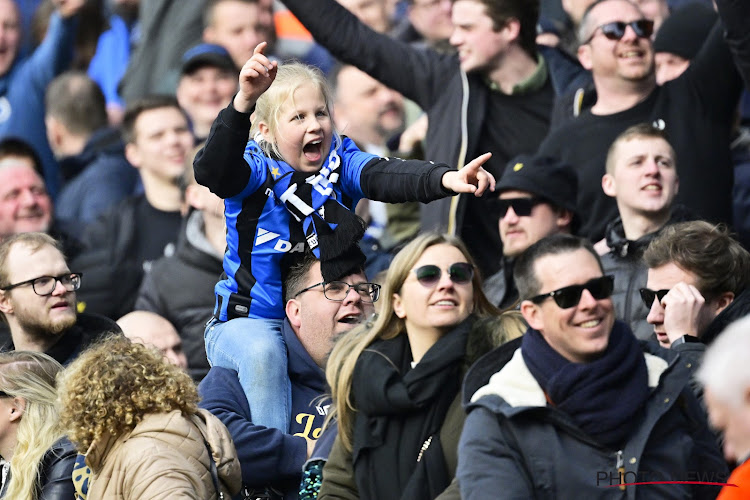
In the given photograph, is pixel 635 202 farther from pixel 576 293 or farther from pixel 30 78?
pixel 30 78

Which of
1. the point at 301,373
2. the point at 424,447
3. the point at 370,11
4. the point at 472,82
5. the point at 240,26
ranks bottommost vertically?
the point at 301,373

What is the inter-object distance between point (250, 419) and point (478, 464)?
1.69m

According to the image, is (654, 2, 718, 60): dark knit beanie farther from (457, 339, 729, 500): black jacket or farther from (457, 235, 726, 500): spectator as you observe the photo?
(457, 339, 729, 500): black jacket

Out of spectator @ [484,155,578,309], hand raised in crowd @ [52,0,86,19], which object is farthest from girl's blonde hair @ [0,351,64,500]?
hand raised in crowd @ [52,0,86,19]

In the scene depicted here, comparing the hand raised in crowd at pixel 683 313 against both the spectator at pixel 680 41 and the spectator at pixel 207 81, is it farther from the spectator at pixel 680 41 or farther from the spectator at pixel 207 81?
the spectator at pixel 207 81

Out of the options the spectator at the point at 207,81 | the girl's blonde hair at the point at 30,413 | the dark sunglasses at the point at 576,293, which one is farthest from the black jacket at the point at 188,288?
the dark sunglasses at the point at 576,293

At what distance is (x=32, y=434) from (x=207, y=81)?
5.32 m

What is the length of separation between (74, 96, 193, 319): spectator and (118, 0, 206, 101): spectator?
59.3 inches

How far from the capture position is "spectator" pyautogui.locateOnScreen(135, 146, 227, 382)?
9195mm

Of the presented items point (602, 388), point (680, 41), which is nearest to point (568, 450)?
point (602, 388)

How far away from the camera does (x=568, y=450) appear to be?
509 cm

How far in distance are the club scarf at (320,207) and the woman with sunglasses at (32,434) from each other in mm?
1283

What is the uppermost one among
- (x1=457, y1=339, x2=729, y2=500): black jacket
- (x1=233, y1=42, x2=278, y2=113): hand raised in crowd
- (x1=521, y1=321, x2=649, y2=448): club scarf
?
(x1=233, y1=42, x2=278, y2=113): hand raised in crowd

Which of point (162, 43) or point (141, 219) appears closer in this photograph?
point (141, 219)
